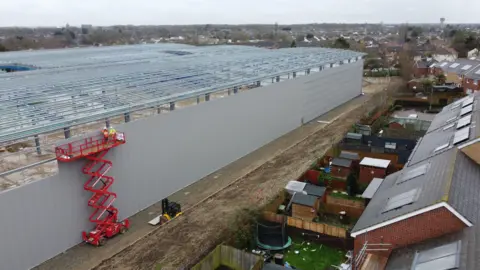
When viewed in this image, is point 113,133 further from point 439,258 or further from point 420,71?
point 420,71

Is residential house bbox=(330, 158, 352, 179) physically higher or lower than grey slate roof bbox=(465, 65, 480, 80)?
lower

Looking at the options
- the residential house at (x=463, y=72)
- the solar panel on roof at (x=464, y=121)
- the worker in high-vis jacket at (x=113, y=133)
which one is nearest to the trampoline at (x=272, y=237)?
the worker in high-vis jacket at (x=113, y=133)

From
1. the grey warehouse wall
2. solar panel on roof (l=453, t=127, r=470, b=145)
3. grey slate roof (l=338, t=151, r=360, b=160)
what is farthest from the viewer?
grey slate roof (l=338, t=151, r=360, b=160)

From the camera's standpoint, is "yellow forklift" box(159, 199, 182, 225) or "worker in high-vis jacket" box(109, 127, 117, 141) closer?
"worker in high-vis jacket" box(109, 127, 117, 141)

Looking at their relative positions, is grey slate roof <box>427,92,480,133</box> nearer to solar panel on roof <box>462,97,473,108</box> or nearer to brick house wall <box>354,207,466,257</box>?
solar panel on roof <box>462,97,473,108</box>

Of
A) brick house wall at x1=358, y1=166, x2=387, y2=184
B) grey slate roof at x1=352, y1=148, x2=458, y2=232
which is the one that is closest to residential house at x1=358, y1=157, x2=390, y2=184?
brick house wall at x1=358, y1=166, x2=387, y2=184

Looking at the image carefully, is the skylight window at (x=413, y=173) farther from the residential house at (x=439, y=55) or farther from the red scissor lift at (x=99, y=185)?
the residential house at (x=439, y=55)

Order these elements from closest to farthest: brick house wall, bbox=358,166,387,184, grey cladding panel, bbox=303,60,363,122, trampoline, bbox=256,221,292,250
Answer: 1. trampoline, bbox=256,221,292,250
2. brick house wall, bbox=358,166,387,184
3. grey cladding panel, bbox=303,60,363,122
